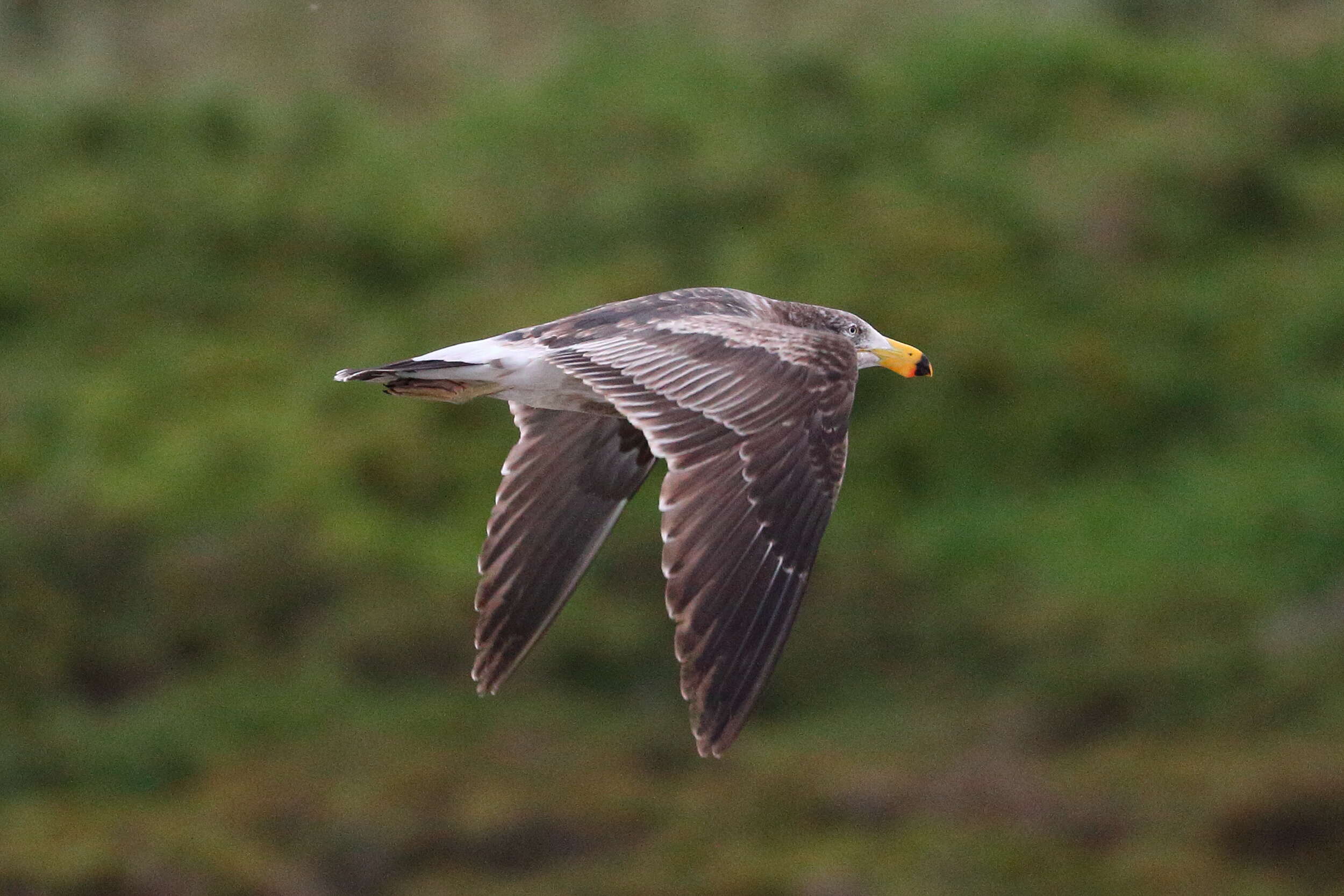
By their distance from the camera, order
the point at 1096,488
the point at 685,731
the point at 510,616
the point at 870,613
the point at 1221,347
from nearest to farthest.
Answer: the point at 510,616 < the point at 685,731 < the point at 870,613 < the point at 1096,488 < the point at 1221,347

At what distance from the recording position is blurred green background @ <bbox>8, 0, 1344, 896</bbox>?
108 feet

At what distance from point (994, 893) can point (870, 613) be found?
271 inches

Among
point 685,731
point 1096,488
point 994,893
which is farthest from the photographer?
point 1096,488

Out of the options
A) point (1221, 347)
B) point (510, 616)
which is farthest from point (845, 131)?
point (510, 616)

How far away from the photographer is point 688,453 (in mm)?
9273

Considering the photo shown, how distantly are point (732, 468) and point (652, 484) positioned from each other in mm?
20344

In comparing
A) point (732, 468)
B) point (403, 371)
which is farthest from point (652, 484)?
point (732, 468)

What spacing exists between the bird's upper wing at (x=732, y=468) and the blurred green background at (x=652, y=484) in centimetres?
2180

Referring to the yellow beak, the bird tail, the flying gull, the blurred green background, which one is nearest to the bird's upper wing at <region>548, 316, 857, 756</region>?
the flying gull

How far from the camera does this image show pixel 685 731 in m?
34.6

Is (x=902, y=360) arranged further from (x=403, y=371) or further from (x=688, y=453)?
(x=403, y=371)

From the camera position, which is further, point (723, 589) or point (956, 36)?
point (956, 36)

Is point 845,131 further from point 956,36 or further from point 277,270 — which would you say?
point 277,270

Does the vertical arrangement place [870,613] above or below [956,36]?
below
